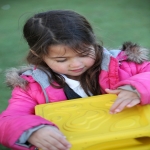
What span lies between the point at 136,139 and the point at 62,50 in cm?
32

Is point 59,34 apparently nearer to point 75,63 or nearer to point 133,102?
point 75,63

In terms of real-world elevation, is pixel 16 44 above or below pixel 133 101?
below

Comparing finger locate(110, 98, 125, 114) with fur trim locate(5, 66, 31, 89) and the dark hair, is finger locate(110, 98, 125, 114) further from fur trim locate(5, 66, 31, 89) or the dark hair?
fur trim locate(5, 66, 31, 89)

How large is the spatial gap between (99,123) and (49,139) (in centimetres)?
15

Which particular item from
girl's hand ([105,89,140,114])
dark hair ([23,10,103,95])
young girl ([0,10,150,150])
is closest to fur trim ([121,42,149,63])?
young girl ([0,10,150,150])

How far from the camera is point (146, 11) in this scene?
234 cm

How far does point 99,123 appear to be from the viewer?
35.9 inches

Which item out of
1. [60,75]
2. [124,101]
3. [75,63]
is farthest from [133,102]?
A: [60,75]

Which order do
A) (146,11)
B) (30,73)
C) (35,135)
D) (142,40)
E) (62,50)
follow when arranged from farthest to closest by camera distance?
1. (146,11)
2. (142,40)
3. (30,73)
4. (62,50)
5. (35,135)

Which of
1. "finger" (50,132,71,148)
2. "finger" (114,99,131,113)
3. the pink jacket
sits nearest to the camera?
"finger" (50,132,71,148)

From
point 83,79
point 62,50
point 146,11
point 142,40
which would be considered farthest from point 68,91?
point 146,11

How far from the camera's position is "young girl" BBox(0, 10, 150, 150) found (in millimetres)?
879

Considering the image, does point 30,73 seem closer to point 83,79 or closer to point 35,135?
point 83,79

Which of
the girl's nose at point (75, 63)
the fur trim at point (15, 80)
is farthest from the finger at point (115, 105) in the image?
the fur trim at point (15, 80)
